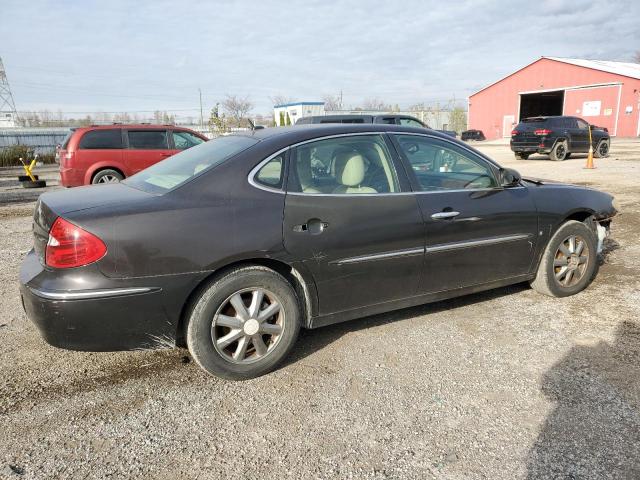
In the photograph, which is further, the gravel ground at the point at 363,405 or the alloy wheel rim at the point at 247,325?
the alloy wheel rim at the point at 247,325

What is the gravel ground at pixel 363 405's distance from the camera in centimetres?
228

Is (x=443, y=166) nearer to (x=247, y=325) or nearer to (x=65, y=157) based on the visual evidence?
(x=247, y=325)

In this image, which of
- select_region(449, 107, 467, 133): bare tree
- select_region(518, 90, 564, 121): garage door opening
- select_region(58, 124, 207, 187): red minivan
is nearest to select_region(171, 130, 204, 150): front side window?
select_region(58, 124, 207, 187): red minivan

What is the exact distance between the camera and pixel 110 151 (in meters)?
10.4

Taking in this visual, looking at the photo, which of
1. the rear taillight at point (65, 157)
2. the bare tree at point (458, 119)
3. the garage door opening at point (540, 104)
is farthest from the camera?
the bare tree at point (458, 119)

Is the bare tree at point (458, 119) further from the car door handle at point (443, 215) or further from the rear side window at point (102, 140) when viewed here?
the car door handle at point (443, 215)

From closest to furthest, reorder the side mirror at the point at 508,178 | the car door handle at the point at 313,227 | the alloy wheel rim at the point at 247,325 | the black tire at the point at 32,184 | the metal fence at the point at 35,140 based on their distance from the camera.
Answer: the alloy wheel rim at the point at 247,325 → the car door handle at the point at 313,227 → the side mirror at the point at 508,178 → the black tire at the point at 32,184 → the metal fence at the point at 35,140

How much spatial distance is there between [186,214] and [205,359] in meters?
0.90

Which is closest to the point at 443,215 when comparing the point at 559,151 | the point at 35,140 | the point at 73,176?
the point at 73,176

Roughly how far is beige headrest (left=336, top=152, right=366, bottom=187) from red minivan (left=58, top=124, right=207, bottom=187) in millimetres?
8155

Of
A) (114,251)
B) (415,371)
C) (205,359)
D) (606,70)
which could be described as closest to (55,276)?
(114,251)

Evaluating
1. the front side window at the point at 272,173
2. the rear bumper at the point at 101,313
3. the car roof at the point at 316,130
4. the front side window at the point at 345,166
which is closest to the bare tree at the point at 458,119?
the car roof at the point at 316,130

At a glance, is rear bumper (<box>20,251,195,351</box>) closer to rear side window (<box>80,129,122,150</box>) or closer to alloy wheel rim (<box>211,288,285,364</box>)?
alloy wheel rim (<box>211,288,285,364</box>)

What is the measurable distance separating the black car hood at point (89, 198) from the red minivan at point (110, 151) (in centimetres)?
749
